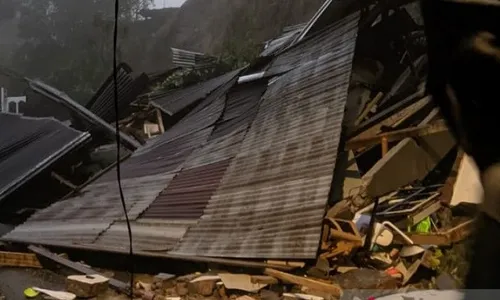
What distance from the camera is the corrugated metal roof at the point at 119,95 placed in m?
13.4

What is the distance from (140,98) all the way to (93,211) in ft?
21.5

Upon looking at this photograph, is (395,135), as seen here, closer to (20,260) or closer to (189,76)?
(20,260)

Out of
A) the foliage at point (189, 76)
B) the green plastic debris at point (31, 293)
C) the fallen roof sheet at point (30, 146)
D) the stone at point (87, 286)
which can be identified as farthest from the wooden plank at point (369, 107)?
the foliage at point (189, 76)

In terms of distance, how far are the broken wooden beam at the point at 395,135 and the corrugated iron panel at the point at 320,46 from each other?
125 cm

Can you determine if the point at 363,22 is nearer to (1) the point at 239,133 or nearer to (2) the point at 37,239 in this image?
(1) the point at 239,133

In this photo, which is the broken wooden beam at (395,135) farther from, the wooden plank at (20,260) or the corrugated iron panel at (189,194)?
the wooden plank at (20,260)

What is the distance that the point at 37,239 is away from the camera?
7480 millimetres

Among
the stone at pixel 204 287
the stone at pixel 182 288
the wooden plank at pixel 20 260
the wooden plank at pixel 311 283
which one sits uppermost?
the wooden plank at pixel 311 283

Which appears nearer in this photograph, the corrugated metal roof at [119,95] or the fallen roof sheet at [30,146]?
the fallen roof sheet at [30,146]

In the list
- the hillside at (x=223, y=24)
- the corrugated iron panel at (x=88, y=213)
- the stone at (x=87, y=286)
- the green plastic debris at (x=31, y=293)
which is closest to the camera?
the stone at (x=87, y=286)

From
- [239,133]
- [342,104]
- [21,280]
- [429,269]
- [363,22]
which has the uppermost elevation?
[363,22]

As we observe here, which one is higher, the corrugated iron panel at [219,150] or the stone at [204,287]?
the corrugated iron panel at [219,150]

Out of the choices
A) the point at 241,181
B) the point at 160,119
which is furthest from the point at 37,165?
the point at 241,181

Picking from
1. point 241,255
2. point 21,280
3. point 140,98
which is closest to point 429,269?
point 241,255
